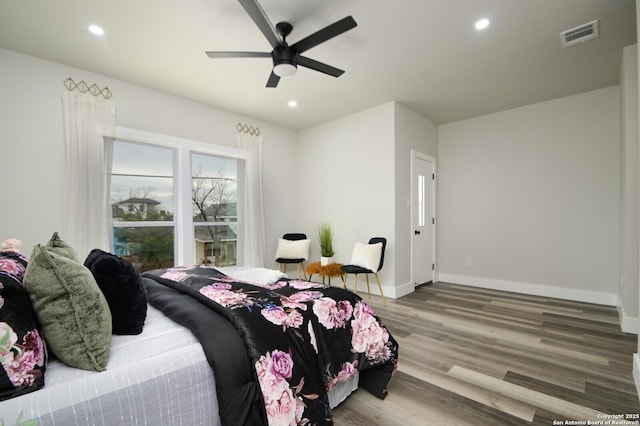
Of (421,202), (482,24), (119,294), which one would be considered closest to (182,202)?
(119,294)

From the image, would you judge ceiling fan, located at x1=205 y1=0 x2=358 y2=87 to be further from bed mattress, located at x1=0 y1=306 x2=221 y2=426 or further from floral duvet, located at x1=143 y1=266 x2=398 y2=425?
bed mattress, located at x1=0 y1=306 x2=221 y2=426

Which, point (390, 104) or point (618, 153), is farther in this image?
point (390, 104)

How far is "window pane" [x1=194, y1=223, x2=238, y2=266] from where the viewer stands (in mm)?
4102

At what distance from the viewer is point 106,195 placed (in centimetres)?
318

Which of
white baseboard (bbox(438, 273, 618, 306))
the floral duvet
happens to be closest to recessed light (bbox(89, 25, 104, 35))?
the floral duvet

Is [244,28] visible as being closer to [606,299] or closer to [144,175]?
[144,175]

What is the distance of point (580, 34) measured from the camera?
2547 mm

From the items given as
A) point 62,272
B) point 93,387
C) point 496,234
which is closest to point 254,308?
point 93,387

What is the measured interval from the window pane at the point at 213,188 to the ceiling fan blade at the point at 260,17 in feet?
7.92

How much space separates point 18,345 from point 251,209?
11.9 ft

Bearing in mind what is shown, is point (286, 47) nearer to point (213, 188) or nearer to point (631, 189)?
point (213, 188)

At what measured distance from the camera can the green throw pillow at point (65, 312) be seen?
0.98 m

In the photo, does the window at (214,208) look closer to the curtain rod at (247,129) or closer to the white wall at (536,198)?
the curtain rod at (247,129)

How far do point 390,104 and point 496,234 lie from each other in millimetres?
2680
